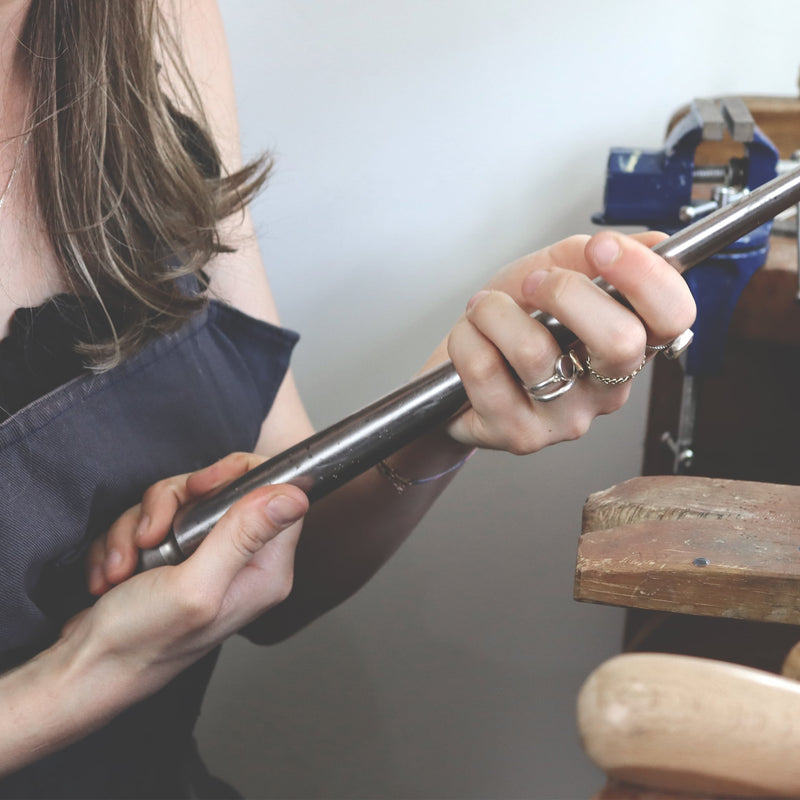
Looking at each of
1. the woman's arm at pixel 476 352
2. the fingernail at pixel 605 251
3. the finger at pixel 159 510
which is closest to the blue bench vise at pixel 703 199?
the woman's arm at pixel 476 352

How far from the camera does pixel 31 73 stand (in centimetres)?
60

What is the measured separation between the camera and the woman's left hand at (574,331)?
0.41m

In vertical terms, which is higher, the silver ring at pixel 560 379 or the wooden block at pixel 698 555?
the silver ring at pixel 560 379

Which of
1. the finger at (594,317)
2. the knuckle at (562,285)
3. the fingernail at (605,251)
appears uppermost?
the fingernail at (605,251)

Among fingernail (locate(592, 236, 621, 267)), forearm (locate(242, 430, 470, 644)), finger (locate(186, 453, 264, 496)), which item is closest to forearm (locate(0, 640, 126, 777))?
finger (locate(186, 453, 264, 496))

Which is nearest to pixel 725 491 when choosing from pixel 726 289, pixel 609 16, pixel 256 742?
pixel 726 289

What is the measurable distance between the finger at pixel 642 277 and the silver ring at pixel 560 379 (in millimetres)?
43

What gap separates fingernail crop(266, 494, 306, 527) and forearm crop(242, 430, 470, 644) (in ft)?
0.56

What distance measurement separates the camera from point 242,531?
45 centimetres

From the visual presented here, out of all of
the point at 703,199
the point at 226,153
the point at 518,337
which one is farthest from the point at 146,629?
the point at 703,199

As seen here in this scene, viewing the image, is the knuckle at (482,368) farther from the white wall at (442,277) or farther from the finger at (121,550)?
the white wall at (442,277)

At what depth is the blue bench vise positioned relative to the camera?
2.14 ft

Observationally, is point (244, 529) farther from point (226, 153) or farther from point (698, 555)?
point (226, 153)

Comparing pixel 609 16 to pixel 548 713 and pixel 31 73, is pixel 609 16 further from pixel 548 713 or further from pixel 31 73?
pixel 548 713
